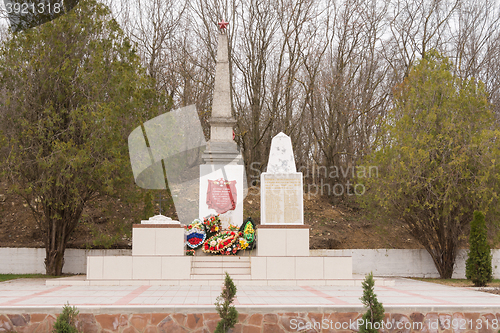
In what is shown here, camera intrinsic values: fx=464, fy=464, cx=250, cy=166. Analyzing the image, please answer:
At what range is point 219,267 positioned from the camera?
39.5 feet

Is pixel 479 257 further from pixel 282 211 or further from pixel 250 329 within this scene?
pixel 250 329

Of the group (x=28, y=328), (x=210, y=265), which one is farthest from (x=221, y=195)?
(x=28, y=328)

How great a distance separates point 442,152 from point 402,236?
473 centimetres

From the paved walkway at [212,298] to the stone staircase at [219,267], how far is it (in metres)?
1.00

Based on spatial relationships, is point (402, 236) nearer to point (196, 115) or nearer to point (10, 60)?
point (196, 115)

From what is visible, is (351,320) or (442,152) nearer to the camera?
(351,320)

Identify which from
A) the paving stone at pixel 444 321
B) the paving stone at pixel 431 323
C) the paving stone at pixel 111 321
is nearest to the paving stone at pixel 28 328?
the paving stone at pixel 111 321

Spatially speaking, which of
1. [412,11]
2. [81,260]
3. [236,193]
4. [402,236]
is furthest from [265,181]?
[412,11]

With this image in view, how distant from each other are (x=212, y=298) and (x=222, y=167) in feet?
25.4

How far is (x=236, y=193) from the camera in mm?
15289

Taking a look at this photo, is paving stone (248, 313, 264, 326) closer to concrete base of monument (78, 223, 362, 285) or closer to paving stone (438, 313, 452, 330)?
paving stone (438, 313, 452, 330)

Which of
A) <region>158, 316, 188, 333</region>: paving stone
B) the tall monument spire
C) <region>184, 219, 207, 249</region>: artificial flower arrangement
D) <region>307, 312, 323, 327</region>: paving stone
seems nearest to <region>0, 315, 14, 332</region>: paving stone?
<region>158, 316, 188, 333</region>: paving stone

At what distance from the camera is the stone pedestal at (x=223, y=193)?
15070 millimetres

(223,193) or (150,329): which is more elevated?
(223,193)
